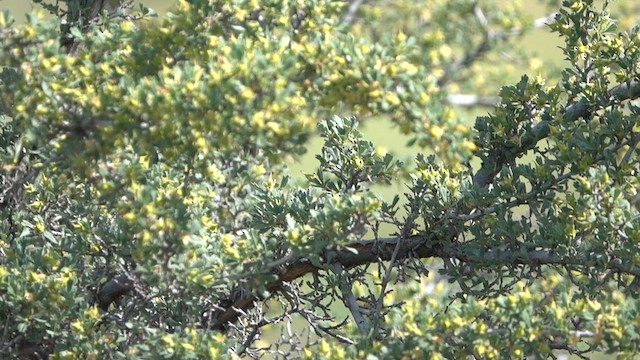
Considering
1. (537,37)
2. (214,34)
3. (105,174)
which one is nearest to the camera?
(105,174)

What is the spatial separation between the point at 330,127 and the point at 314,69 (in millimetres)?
1117

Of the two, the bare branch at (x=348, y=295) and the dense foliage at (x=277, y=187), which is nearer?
the dense foliage at (x=277, y=187)

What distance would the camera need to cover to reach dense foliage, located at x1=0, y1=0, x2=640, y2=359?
103 inches

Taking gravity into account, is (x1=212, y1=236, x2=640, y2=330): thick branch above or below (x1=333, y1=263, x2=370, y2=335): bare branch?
above

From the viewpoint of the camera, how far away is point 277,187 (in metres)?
3.92

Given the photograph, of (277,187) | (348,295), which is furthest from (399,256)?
(277,187)

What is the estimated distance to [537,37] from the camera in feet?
51.8

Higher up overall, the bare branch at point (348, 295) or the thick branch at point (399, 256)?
the thick branch at point (399, 256)

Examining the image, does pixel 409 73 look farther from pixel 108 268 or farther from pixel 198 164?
pixel 108 268

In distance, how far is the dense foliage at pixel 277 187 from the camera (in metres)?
2.61

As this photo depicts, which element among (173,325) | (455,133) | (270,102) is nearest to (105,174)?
(270,102)

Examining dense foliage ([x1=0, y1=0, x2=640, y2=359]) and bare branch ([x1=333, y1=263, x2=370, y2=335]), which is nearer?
dense foliage ([x1=0, y1=0, x2=640, y2=359])

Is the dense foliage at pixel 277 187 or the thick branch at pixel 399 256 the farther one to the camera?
the thick branch at pixel 399 256

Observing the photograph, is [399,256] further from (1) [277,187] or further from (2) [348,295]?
(1) [277,187]
